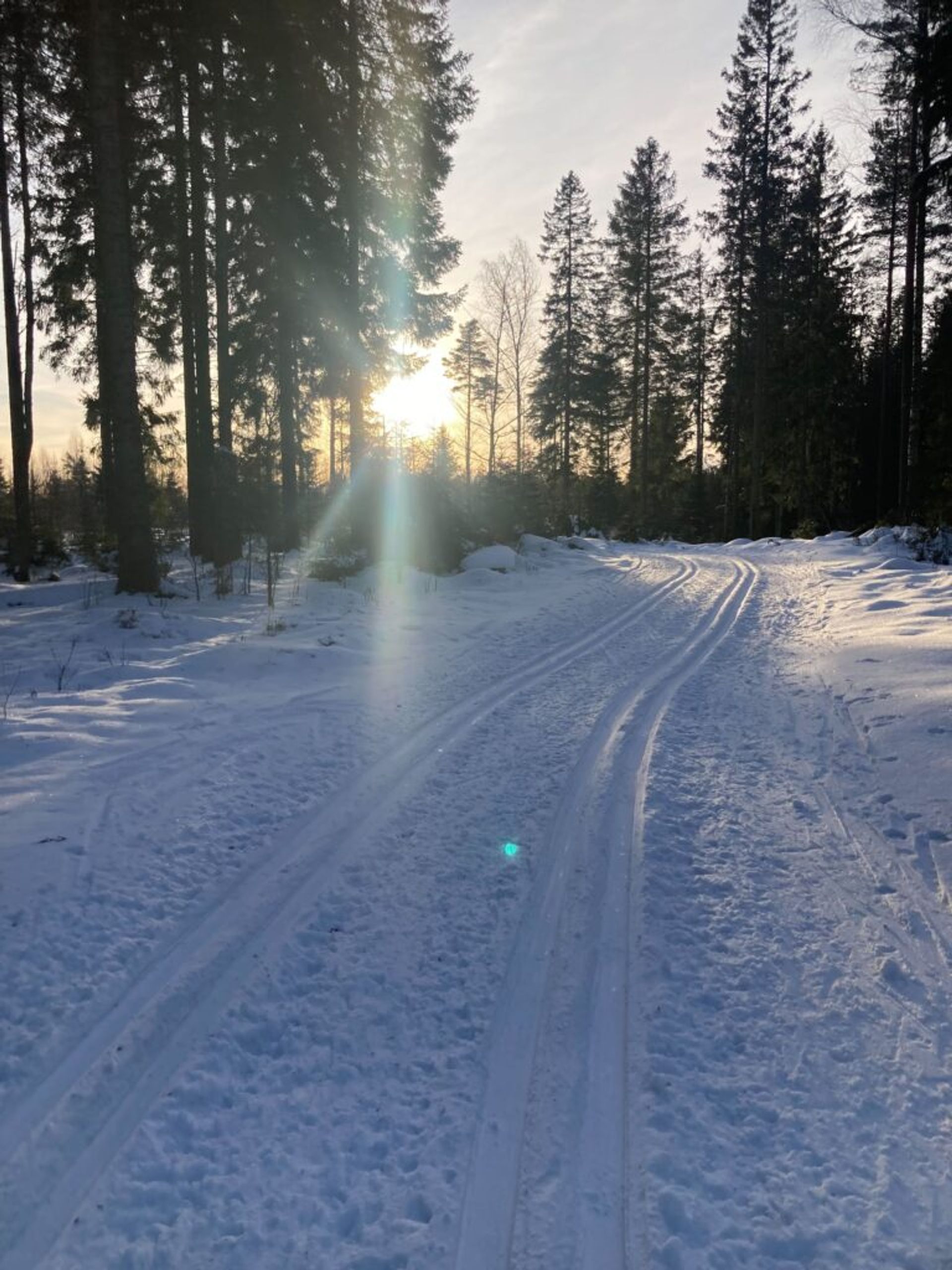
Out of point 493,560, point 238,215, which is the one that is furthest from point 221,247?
point 493,560

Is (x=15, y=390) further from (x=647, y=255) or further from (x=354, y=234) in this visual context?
(x=647, y=255)

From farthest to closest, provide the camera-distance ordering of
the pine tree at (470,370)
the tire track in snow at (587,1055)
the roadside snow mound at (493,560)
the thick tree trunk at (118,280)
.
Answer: the pine tree at (470,370), the roadside snow mound at (493,560), the thick tree trunk at (118,280), the tire track in snow at (587,1055)

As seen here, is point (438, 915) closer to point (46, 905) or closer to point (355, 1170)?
point (355, 1170)

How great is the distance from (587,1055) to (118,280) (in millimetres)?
10959

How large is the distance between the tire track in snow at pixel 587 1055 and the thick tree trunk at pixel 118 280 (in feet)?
27.2

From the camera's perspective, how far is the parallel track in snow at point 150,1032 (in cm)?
196

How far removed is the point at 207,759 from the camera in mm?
4949

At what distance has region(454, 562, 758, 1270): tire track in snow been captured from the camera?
1.86 metres

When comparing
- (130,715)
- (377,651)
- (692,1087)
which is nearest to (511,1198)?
(692,1087)

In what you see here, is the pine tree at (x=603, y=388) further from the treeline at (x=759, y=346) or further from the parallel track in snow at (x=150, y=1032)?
the parallel track in snow at (x=150, y=1032)

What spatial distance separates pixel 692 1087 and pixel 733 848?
5.57ft

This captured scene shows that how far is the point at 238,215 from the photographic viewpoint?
49.1ft

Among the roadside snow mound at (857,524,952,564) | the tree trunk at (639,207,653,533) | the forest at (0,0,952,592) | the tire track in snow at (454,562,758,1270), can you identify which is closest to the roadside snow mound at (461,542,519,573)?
the forest at (0,0,952,592)

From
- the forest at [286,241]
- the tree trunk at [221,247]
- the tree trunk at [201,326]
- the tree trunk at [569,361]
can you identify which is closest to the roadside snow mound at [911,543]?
the forest at [286,241]
